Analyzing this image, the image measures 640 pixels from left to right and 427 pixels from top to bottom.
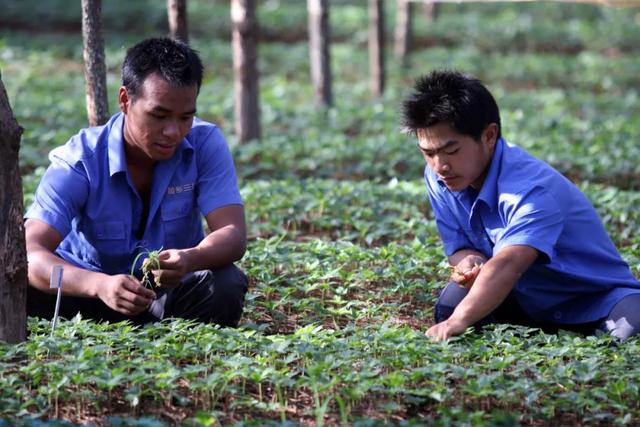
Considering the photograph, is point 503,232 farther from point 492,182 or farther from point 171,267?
point 171,267

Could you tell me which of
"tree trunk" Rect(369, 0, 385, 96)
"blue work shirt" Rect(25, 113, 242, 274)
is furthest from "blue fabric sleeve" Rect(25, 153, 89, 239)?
"tree trunk" Rect(369, 0, 385, 96)

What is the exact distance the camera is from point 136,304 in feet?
12.6

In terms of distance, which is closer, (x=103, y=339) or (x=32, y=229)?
(x=103, y=339)

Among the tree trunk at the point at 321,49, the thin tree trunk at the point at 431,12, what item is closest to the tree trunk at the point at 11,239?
the tree trunk at the point at 321,49

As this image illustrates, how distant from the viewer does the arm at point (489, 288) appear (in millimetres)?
3969

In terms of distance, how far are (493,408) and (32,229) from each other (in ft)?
6.29

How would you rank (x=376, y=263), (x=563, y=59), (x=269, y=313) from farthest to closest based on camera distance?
(x=563, y=59) → (x=376, y=263) → (x=269, y=313)

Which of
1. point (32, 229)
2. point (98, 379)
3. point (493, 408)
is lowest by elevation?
point (493, 408)

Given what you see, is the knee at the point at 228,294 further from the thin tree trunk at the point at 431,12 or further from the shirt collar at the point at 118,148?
the thin tree trunk at the point at 431,12

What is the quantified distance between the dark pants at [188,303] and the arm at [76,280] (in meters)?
0.19

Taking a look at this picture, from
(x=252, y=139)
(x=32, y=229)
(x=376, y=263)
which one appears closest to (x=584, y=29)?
(x=252, y=139)

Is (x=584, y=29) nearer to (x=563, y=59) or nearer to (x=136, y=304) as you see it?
(x=563, y=59)

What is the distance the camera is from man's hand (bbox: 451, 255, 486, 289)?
13.6 ft

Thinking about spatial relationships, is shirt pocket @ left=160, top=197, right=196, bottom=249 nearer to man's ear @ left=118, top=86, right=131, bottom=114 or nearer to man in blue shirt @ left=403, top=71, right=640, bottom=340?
man's ear @ left=118, top=86, right=131, bottom=114
